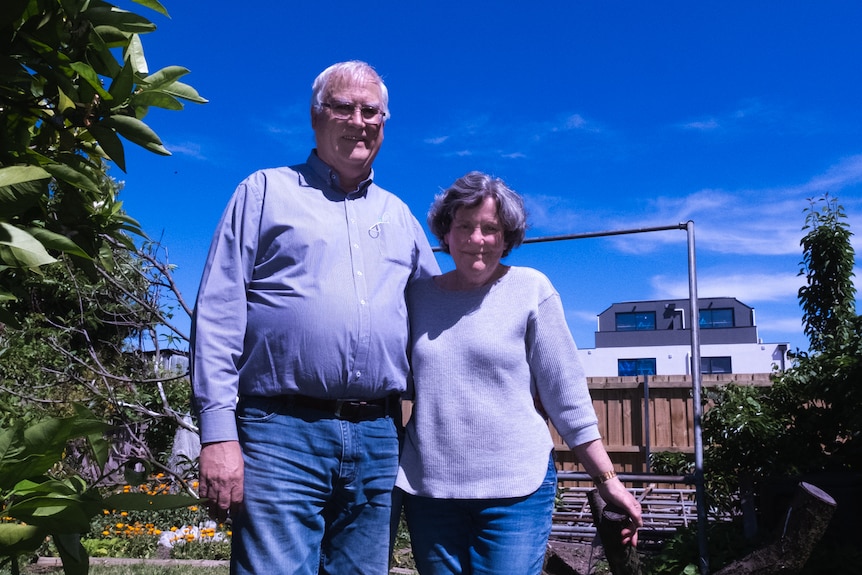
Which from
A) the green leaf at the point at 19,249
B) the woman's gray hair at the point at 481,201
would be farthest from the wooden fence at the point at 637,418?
the green leaf at the point at 19,249

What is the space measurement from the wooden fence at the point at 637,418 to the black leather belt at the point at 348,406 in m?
7.20

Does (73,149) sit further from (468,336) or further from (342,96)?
(468,336)

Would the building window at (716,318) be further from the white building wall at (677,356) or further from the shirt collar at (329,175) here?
the shirt collar at (329,175)

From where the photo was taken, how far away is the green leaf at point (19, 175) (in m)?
0.96

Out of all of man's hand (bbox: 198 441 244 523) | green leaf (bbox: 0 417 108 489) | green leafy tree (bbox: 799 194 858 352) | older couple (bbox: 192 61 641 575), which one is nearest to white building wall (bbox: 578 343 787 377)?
green leafy tree (bbox: 799 194 858 352)

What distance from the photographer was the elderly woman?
1776 mm

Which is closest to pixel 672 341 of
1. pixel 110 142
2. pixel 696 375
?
pixel 696 375

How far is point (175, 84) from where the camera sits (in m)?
1.22

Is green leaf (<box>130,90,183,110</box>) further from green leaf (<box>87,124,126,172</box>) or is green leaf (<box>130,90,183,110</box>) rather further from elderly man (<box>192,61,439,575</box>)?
elderly man (<box>192,61,439,575</box>)

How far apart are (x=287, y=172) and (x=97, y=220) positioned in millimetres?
607

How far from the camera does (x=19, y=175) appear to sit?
3.19 ft

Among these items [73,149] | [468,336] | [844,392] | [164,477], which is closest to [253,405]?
[468,336]

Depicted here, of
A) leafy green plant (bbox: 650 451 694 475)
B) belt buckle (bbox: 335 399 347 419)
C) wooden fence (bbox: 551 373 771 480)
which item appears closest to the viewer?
belt buckle (bbox: 335 399 347 419)

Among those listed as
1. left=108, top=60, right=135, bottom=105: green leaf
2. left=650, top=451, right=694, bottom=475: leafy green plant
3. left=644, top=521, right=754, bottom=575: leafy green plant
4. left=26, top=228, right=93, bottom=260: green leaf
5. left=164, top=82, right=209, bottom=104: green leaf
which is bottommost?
left=644, top=521, right=754, bottom=575: leafy green plant
